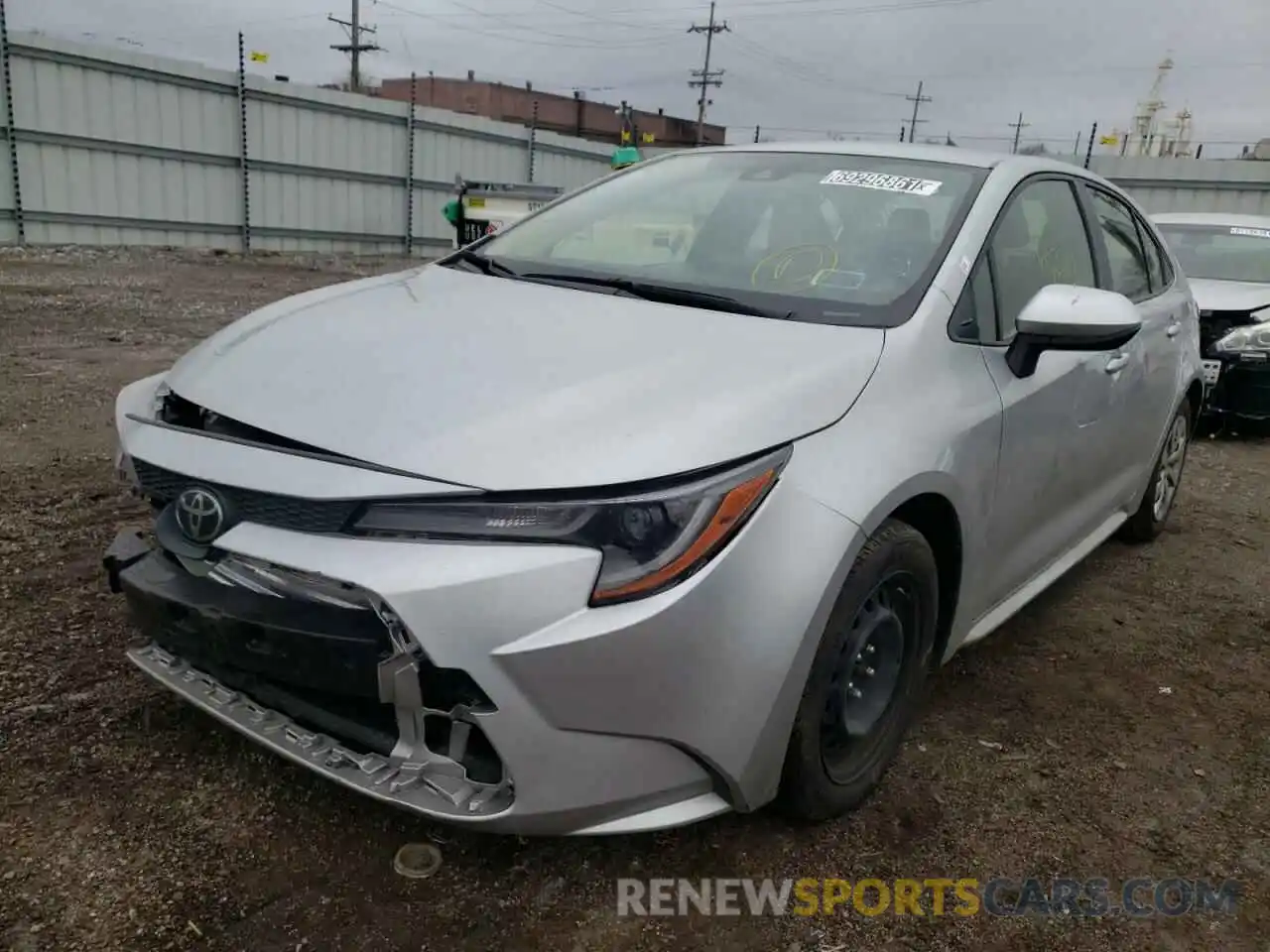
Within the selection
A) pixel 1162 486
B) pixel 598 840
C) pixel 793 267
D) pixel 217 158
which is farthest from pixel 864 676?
pixel 217 158

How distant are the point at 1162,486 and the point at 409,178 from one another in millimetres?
15813

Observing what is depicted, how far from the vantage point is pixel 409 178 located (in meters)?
17.8

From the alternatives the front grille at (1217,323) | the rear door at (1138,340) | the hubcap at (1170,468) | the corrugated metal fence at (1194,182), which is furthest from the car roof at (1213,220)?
the corrugated metal fence at (1194,182)

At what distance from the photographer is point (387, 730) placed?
1.82m

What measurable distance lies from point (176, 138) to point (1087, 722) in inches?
598

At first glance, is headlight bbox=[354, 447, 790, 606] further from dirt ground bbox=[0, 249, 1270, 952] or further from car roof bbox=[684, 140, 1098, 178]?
car roof bbox=[684, 140, 1098, 178]

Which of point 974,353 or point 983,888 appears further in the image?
point 974,353

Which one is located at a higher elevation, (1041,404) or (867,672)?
(1041,404)

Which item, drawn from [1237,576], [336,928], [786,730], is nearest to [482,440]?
[786,730]

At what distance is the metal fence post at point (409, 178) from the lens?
17625 millimetres

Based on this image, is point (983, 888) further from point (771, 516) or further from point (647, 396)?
point (647, 396)

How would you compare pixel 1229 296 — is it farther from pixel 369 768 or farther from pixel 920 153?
pixel 369 768

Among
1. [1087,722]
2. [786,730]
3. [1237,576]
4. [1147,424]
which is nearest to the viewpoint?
[786,730]

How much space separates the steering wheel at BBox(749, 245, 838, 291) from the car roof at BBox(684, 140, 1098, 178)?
23.2 inches
